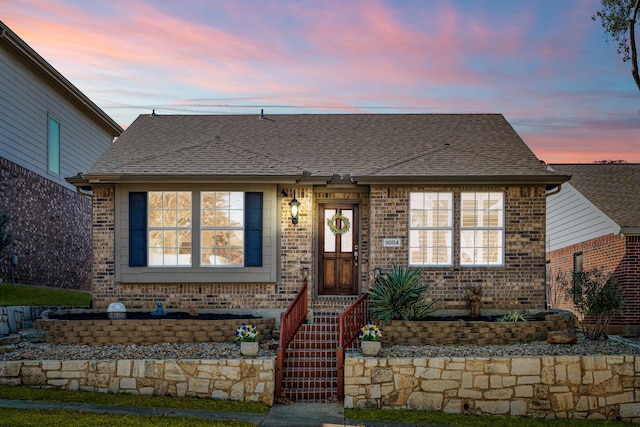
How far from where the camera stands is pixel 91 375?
12.2m

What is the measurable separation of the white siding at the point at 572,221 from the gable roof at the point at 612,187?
0.20 meters

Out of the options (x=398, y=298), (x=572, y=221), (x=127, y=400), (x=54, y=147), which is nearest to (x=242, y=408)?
(x=127, y=400)

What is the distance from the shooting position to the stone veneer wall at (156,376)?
12172 mm

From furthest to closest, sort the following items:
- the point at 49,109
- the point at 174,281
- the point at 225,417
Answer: the point at 49,109
the point at 174,281
the point at 225,417

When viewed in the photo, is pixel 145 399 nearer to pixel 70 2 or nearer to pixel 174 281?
pixel 174 281

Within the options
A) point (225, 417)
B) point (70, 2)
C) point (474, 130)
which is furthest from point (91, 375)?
point (474, 130)

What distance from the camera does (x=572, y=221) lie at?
71.5ft

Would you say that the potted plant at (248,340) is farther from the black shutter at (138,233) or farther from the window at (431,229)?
the window at (431,229)

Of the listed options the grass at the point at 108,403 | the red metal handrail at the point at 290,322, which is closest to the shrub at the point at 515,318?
the red metal handrail at the point at 290,322

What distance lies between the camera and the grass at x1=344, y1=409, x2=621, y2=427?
1144cm

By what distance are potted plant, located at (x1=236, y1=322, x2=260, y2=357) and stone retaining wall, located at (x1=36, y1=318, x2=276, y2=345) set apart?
1114mm

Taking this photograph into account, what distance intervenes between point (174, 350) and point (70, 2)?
891 cm

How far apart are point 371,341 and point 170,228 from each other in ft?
17.9

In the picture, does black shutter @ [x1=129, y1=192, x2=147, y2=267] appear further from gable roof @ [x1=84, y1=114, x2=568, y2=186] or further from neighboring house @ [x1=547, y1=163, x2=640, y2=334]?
neighboring house @ [x1=547, y1=163, x2=640, y2=334]
